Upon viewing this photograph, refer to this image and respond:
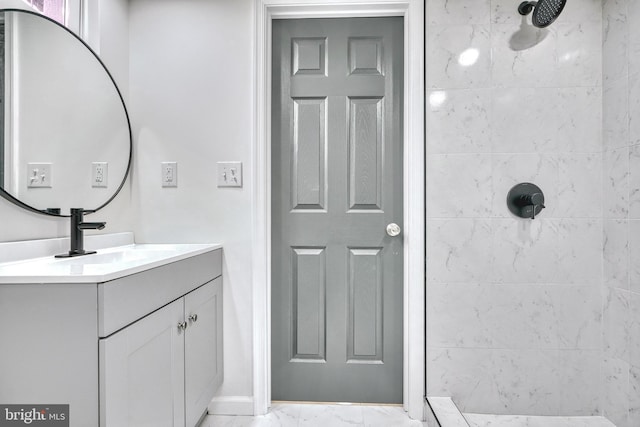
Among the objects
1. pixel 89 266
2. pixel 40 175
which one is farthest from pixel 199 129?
pixel 89 266

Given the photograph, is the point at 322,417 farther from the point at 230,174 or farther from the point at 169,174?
the point at 169,174

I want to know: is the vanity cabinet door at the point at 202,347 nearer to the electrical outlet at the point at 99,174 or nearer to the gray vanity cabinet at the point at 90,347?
the gray vanity cabinet at the point at 90,347

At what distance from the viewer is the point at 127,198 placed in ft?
5.82

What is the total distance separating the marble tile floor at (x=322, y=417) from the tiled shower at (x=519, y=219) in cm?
29

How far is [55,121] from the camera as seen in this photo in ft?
4.41

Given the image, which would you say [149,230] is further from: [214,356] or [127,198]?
[214,356]

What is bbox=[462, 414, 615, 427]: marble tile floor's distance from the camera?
153 centimetres

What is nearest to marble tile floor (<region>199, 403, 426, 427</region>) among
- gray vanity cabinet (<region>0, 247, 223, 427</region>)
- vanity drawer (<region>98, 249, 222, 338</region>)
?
gray vanity cabinet (<region>0, 247, 223, 427</region>)

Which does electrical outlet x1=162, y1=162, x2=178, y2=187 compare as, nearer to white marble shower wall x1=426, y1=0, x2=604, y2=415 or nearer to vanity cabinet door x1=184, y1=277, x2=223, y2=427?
vanity cabinet door x1=184, y1=277, x2=223, y2=427

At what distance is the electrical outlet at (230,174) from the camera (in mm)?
1754

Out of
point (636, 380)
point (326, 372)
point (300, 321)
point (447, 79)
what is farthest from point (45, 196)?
point (636, 380)

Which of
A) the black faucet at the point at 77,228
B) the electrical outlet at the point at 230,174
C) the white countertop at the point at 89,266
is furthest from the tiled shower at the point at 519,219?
the black faucet at the point at 77,228

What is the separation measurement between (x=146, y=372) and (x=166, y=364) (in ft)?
0.40

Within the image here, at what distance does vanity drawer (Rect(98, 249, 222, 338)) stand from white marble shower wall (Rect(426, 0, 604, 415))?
1.12m
